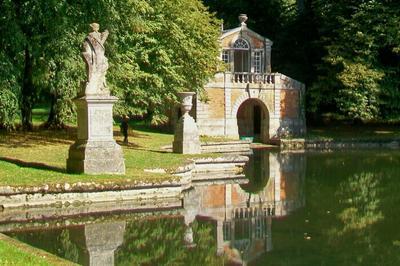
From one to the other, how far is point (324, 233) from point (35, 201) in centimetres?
635

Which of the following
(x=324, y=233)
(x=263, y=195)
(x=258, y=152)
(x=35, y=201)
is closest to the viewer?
(x=324, y=233)

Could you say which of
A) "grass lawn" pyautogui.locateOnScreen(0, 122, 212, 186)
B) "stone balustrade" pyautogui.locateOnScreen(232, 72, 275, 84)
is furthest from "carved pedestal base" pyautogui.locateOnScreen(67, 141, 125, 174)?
"stone balustrade" pyautogui.locateOnScreen(232, 72, 275, 84)

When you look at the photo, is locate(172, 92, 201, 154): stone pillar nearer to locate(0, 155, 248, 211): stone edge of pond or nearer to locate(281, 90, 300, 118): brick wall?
locate(0, 155, 248, 211): stone edge of pond

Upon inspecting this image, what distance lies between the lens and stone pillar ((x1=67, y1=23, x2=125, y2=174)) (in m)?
16.2

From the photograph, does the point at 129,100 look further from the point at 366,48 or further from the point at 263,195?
the point at 366,48

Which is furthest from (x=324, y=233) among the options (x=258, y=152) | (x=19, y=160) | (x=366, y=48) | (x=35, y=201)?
(x=366, y=48)

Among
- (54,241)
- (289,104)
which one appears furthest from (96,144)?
(289,104)

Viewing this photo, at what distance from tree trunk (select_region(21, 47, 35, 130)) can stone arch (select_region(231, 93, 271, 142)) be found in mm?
17208

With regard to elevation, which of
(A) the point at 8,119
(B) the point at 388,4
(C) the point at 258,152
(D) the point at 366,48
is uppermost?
(B) the point at 388,4

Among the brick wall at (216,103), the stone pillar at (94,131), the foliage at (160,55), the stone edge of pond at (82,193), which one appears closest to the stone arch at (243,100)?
the brick wall at (216,103)

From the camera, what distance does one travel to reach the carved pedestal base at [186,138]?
78.1 ft

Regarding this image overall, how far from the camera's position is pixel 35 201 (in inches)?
564

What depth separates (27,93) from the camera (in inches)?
1008

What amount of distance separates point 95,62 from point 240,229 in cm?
650
